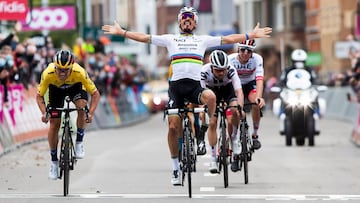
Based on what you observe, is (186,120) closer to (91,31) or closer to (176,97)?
(176,97)

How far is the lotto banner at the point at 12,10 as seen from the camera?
27.3m

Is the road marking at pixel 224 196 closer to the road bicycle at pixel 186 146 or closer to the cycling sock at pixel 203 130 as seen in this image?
the road bicycle at pixel 186 146

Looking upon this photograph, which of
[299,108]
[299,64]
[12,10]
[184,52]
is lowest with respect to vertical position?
[299,108]

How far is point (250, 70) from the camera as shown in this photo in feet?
65.0

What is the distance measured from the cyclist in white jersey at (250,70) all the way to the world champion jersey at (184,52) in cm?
218

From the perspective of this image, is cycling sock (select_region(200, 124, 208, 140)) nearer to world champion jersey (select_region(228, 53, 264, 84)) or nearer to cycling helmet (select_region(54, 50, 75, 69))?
world champion jersey (select_region(228, 53, 264, 84))

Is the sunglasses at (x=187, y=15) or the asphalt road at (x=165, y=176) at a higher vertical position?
the sunglasses at (x=187, y=15)

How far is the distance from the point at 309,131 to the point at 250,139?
9220 mm

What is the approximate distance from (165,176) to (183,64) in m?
3.20

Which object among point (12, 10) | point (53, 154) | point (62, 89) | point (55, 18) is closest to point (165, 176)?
point (53, 154)

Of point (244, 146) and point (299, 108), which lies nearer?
point (244, 146)

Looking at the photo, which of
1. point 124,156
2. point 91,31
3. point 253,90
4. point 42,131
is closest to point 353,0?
point 91,31

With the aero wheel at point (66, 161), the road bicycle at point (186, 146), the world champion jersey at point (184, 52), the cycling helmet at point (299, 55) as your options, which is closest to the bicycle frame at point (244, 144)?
the road bicycle at point (186, 146)

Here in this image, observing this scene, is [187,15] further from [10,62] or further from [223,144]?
[10,62]
